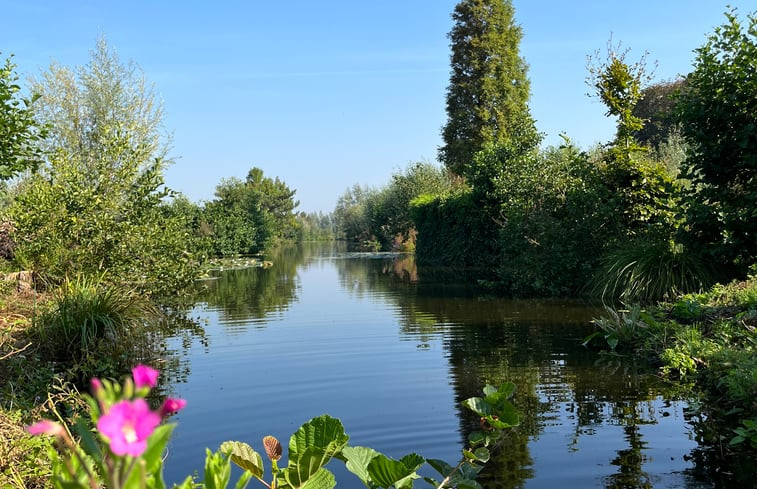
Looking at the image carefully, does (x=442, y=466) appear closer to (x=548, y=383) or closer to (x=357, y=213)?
(x=548, y=383)

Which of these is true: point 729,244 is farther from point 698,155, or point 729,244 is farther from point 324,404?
point 324,404

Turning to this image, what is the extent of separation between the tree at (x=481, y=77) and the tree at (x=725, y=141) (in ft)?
78.4

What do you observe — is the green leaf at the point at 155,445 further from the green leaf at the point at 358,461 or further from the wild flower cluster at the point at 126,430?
the green leaf at the point at 358,461

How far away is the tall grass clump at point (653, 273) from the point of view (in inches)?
442

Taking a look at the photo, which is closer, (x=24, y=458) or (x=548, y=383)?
(x=24, y=458)

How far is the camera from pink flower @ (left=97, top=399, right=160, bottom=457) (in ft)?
2.98

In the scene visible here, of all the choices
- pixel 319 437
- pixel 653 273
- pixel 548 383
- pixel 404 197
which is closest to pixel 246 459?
pixel 319 437

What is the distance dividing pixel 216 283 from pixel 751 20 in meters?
17.9

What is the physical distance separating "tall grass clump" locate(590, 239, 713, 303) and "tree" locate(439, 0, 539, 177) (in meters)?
22.1

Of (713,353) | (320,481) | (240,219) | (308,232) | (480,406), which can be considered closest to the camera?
(320,481)

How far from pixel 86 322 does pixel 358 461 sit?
5854mm

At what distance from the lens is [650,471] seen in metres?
4.39

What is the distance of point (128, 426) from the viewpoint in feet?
3.10

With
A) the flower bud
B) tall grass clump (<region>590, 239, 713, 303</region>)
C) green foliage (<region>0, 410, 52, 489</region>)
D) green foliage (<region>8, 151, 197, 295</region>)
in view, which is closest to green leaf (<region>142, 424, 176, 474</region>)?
the flower bud
